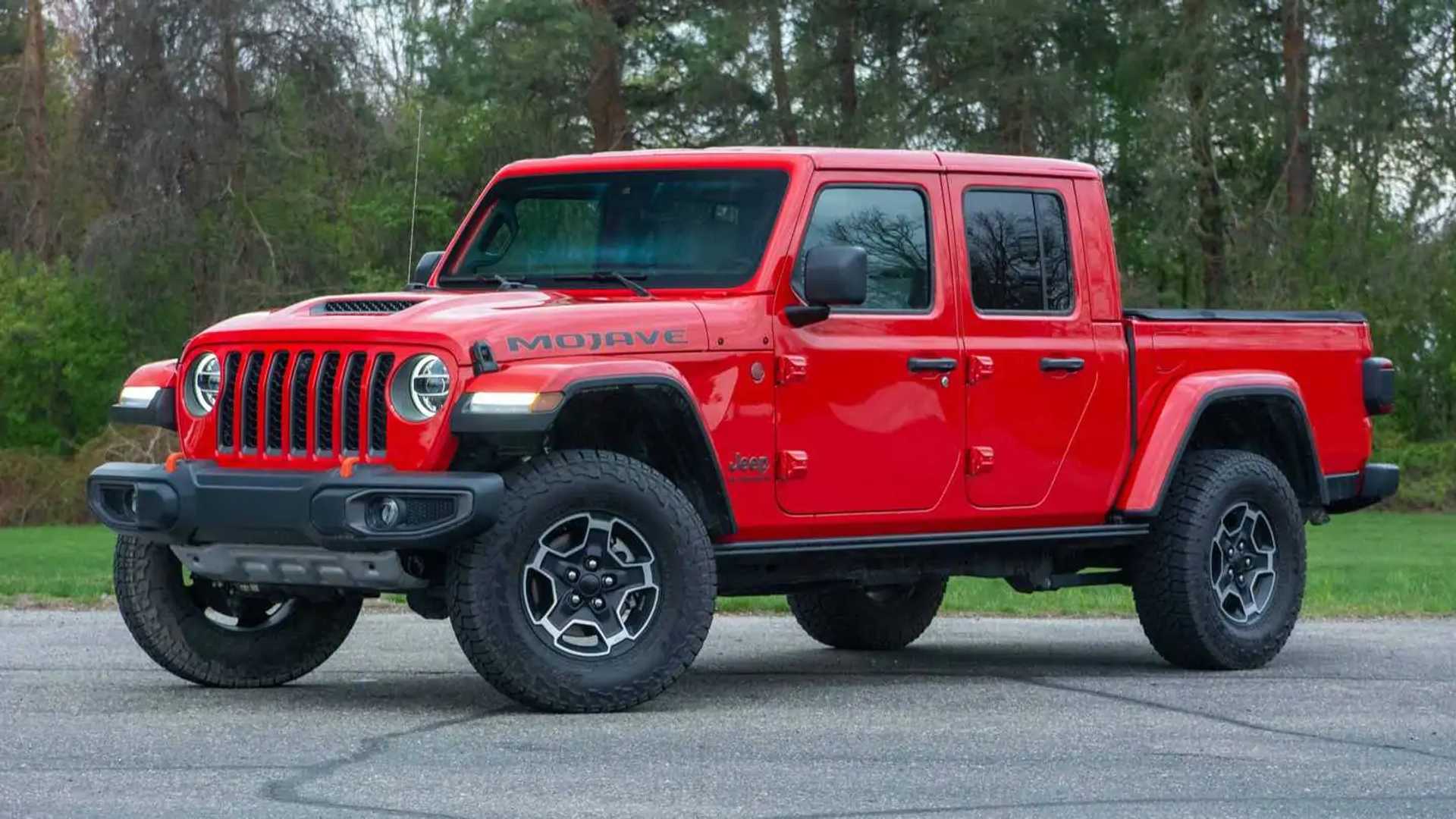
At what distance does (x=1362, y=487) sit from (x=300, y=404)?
212 inches

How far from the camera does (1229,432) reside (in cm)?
1083

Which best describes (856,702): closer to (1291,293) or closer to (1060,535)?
(1060,535)

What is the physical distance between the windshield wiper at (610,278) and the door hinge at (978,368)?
1.37m

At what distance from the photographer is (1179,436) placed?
9.97m

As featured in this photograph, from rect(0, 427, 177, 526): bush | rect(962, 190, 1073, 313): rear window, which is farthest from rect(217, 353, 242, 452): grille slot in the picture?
rect(0, 427, 177, 526): bush

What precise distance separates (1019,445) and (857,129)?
2472cm

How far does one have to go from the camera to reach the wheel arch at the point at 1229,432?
9945mm

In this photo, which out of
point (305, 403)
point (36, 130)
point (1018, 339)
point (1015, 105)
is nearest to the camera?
point (305, 403)

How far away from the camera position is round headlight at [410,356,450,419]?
787 cm

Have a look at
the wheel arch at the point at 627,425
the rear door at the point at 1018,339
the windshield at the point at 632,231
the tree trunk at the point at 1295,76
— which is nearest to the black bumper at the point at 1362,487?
the rear door at the point at 1018,339

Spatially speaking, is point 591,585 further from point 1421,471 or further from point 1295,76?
point 1421,471

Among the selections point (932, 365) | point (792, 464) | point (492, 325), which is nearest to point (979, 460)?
point (932, 365)

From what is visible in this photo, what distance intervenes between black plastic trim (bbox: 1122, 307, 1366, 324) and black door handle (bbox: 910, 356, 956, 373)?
48.6 inches

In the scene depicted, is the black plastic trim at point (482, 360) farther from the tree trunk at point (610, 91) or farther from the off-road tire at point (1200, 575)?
the tree trunk at point (610, 91)
